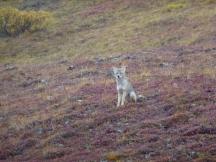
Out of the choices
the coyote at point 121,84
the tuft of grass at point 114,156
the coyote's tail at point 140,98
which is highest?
the coyote at point 121,84

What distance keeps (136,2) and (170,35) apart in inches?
725

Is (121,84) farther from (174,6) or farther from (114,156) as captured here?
(174,6)

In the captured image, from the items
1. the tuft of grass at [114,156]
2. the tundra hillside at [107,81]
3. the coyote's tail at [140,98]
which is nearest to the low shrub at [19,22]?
the tundra hillside at [107,81]

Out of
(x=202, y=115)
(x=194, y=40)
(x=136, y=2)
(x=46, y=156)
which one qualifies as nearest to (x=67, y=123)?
(x=46, y=156)

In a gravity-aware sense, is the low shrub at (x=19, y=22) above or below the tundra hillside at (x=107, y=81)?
above

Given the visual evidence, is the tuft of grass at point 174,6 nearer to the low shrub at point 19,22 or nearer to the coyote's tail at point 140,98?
the low shrub at point 19,22

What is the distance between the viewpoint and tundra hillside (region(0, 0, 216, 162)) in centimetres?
2127

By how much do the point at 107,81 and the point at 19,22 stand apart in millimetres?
33524

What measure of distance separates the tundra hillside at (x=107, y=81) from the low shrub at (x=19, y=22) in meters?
0.12

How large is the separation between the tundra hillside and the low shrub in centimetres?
12

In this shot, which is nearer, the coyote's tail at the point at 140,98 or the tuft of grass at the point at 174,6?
the coyote's tail at the point at 140,98

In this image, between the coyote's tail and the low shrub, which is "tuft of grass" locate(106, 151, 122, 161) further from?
the low shrub

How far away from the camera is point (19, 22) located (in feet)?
218

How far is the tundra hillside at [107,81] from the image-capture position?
69.8ft
